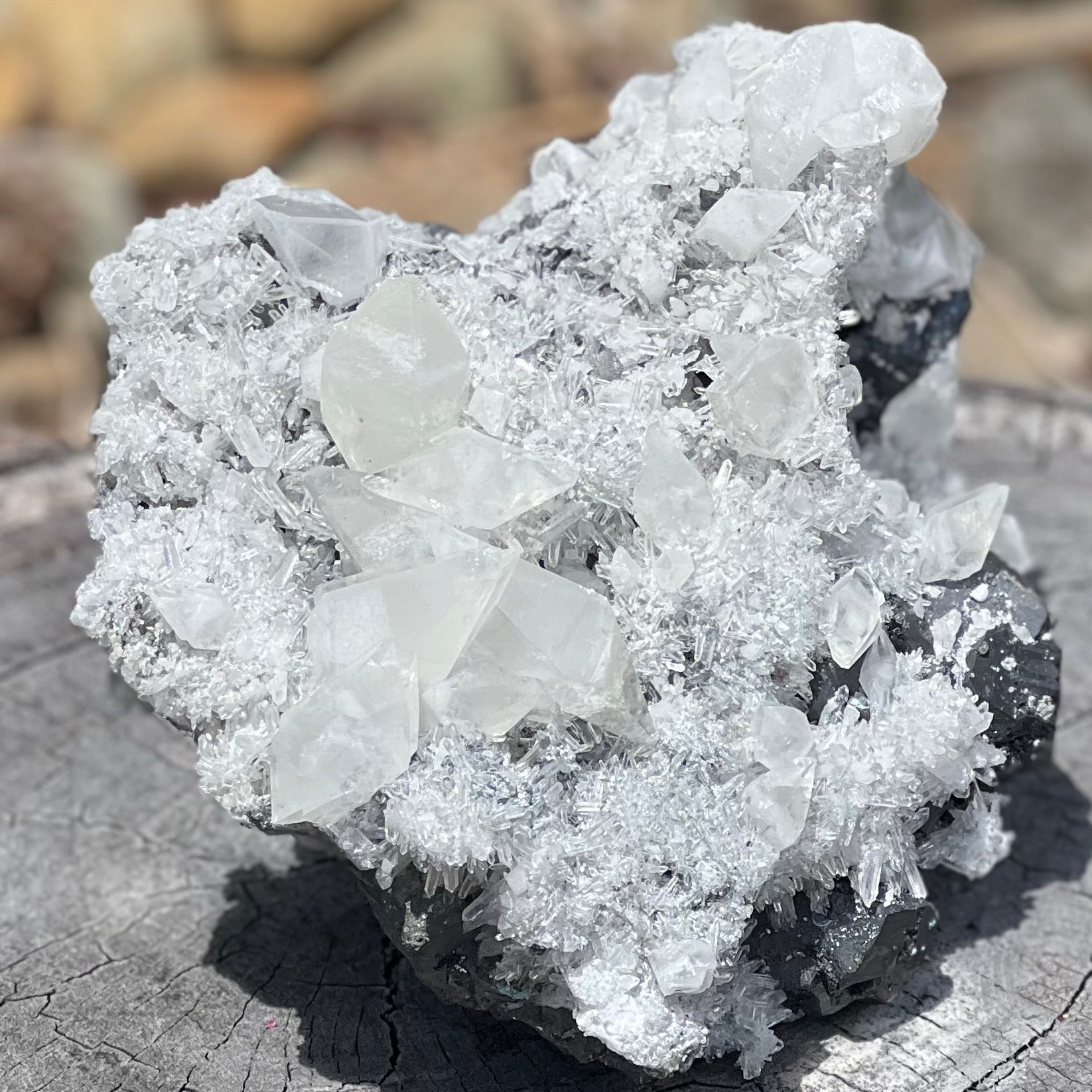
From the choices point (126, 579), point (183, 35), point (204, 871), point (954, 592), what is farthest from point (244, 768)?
point (183, 35)

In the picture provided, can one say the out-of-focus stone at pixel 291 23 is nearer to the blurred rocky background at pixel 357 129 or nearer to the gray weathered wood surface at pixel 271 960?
the blurred rocky background at pixel 357 129

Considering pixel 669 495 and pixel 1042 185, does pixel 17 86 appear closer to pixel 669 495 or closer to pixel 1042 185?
pixel 1042 185

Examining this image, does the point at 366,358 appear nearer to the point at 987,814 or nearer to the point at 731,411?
the point at 731,411

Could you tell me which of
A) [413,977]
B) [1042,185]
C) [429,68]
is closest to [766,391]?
[413,977]

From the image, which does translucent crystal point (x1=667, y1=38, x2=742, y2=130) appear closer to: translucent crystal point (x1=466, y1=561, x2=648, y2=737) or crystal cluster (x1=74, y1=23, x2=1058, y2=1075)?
crystal cluster (x1=74, y1=23, x2=1058, y2=1075)

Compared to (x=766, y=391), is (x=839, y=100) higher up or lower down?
higher up

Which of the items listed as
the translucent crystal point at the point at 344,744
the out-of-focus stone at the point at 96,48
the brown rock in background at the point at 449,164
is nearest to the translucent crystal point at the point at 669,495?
the translucent crystal point at the point at 344,744
